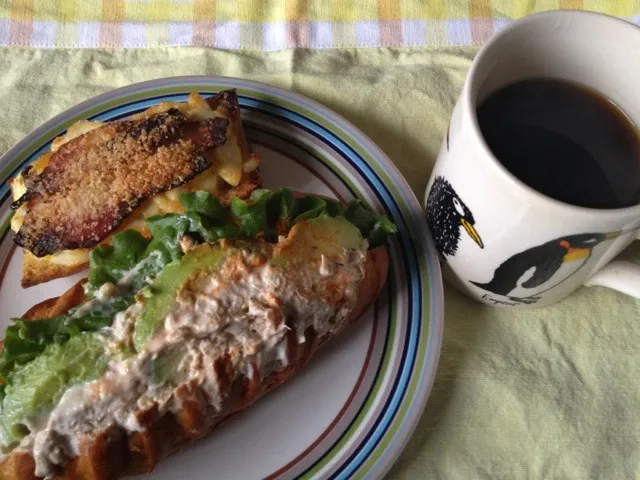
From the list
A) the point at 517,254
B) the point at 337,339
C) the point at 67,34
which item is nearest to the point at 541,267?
the point at 517,254

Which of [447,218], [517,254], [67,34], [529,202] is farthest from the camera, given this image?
[67,34]

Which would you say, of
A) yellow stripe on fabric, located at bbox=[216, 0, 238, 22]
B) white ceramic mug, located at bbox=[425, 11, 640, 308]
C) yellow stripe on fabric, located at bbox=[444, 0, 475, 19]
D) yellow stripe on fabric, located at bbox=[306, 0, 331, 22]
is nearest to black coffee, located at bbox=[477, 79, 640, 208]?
white ceramic mug, located at bbox=[425, 11, 640, 308]

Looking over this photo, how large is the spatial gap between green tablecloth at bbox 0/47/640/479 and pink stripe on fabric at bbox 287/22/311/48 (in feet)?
0.14

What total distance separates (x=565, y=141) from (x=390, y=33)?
701mm

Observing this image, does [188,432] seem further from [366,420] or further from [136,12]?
[136,12]

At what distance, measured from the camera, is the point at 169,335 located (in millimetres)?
995

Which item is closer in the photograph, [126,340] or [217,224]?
[126,340]

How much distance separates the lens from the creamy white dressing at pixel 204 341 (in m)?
0.97

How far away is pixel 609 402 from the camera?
1.28 meters

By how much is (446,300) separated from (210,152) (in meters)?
0.59

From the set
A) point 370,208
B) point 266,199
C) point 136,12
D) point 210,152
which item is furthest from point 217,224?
point 136,12

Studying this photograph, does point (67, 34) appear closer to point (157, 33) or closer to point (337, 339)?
point (157, 33)

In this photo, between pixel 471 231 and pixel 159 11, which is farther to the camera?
pixel 159 11

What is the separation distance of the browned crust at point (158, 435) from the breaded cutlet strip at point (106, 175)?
1.36ft
